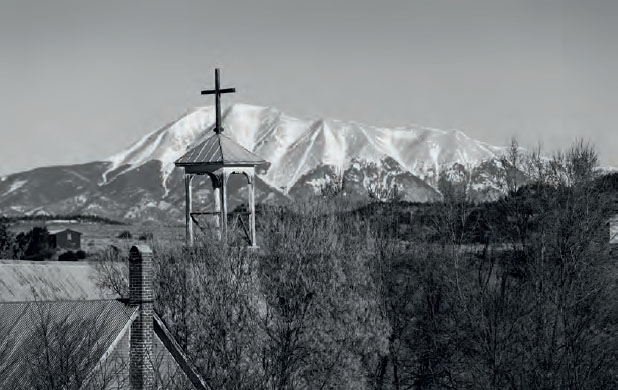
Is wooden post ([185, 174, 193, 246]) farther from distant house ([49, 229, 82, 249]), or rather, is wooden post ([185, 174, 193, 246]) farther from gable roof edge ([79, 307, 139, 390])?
distant house ([49, 229, 82, 249])

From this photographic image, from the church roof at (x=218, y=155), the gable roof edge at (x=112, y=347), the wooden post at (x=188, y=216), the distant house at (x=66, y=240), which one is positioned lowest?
the distant house at (x=66, y=240)

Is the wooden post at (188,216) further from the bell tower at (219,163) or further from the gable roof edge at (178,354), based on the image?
the gable roof edge at (178,354)

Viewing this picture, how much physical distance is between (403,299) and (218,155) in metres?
17.8

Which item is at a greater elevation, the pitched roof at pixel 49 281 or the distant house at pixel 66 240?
the pitched roof at pixel 49 281

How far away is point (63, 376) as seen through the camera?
30.7 m

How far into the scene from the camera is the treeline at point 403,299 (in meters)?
44.4

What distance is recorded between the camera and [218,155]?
49.2 metres

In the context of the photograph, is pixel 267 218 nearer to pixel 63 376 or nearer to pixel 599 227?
pixel 599 227

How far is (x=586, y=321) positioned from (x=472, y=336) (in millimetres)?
4329

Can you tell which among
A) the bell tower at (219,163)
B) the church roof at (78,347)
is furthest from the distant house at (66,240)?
the church roof at (78,347)

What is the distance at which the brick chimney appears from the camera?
3388 centimetres

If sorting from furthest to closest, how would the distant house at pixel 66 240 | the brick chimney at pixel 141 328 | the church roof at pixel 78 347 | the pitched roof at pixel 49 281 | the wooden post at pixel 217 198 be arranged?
the distant house at pixel 66 240
the pitched roof at pixel 49 281
the wooden post at pixel 217 198
the brick chimney at pixel 141 328
the church roof at pixel 78 347

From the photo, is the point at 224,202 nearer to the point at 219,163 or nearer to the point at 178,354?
the point at 219,163

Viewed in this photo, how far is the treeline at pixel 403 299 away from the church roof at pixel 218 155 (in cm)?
300
